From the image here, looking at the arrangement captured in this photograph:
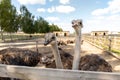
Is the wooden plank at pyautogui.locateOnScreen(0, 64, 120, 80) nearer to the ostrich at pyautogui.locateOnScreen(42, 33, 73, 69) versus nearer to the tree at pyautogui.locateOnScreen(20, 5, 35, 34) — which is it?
the ostrich at pyautogui.locateOnScreen(42, 33, 73, 69)

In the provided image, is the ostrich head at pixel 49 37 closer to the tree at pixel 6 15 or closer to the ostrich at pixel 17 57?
the ostrich at pixel 17 57

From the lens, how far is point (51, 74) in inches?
73.3

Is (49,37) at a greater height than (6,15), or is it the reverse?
(6,15)

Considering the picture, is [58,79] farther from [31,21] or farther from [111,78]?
[31,21]

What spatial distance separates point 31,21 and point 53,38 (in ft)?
128

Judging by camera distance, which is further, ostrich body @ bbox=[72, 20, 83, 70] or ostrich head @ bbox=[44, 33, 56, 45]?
ostrich body @ bbox=[72, 20, 83, 70]

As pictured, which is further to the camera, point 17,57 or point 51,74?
point 17,57

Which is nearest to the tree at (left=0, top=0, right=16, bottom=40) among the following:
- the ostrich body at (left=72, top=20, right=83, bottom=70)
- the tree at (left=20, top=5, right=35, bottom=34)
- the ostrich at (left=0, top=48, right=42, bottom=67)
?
the tree at (left=20, top=5, right=35, bottom=34)

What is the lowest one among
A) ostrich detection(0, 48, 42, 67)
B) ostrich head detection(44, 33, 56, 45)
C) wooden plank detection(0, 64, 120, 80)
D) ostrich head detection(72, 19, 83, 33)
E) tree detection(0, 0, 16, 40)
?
ostrich detection(0, 48, 42, 67)

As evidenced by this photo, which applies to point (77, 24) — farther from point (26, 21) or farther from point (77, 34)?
point (26, 21)

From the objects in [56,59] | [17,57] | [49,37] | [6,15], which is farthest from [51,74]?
[6,15]

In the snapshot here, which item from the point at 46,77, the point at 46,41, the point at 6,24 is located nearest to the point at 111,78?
the point at 46,77

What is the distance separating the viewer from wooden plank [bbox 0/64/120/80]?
5.57ft

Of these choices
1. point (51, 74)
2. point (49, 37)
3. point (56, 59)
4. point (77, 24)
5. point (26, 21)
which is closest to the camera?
point (51, 74)
